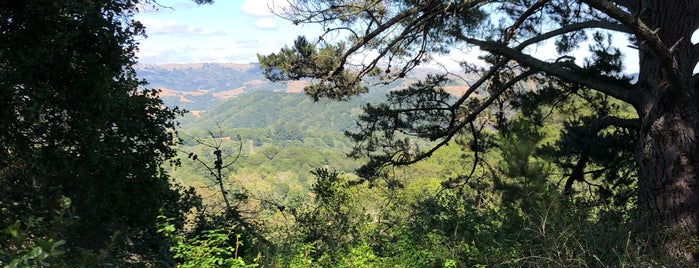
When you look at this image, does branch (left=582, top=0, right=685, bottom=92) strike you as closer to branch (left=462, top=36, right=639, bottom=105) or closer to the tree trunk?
the tree trunk

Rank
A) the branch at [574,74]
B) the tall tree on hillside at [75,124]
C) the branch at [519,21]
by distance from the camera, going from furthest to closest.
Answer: the branch at [519,21] → the branch at [574,74] → the tall tree on hillside at [75,124]

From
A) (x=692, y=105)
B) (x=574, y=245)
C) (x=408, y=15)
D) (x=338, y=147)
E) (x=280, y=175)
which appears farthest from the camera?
(x=338, y=147)

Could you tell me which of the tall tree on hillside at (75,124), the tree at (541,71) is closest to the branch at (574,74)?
the tree at (541,71)

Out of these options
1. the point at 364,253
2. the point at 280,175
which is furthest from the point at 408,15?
the point at 280,175

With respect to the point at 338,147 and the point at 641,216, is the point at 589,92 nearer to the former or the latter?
the point at 641,216

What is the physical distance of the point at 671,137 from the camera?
3463 millimetres

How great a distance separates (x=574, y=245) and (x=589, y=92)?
3.50 metres

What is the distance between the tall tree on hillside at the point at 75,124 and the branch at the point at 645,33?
330 centimetres

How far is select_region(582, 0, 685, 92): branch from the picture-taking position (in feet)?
9.04

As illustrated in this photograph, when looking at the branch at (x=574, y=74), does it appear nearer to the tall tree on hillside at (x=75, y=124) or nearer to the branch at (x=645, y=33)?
the branch at (x=645, y=33)

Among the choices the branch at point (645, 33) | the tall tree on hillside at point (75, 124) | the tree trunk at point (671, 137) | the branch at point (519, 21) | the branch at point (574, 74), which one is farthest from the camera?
the branch at point (519, 21)

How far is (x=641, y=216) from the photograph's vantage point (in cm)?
353

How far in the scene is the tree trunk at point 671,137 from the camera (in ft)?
11.1

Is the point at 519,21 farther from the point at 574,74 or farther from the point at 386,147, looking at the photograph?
the point at 386,147
